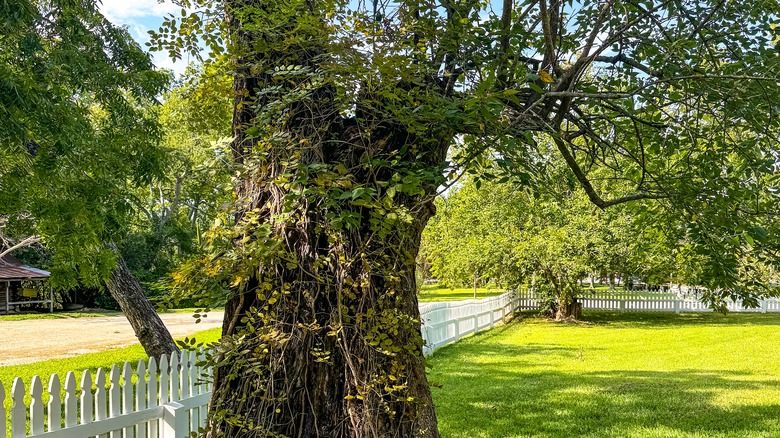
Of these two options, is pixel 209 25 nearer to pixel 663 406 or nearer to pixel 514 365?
pixel 663 406

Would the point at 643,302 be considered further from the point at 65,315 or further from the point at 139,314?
the point at 65,315

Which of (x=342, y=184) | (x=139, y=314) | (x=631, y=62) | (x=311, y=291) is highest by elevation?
(x=631, y=62)

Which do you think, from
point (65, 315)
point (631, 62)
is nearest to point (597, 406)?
point (631, 62)

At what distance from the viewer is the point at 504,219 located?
17578 millimetres

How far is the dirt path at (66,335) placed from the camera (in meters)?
12.9

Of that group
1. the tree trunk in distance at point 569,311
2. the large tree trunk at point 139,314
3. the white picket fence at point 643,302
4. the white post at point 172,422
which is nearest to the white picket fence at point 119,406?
the white post at point 172,422

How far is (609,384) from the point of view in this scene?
8.46 meters

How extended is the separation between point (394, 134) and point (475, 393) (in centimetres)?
552

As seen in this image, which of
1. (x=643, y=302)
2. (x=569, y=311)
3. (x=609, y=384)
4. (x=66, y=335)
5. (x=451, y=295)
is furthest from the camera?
(x=451, y=295)

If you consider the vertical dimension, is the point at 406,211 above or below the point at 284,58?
below

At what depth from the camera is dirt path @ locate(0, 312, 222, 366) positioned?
1289 centimetres

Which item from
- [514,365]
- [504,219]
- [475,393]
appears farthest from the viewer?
[504,219]

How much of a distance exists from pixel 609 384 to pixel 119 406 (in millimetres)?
6559

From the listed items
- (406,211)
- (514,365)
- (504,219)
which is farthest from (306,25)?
(504,219)
